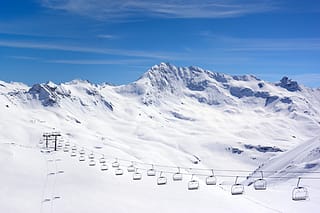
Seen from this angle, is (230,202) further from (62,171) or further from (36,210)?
(62,171)

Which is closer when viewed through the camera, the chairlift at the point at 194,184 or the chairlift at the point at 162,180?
the chairlift at the point at 194,184

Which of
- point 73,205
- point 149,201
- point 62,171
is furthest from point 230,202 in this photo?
point 62,171

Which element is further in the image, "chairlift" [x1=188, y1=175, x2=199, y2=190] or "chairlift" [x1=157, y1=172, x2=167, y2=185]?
"chairlift" [x1=157, y1=172, x2=167, y2=185]

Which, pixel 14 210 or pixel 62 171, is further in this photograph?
pixel 62 171

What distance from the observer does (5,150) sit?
4456 inches

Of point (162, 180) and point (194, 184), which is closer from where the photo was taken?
point (194, 184)

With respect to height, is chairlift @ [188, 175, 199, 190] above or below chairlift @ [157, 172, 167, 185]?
below

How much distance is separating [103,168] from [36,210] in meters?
32.5

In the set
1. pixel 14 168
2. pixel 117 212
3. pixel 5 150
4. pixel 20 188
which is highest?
pixel 5 150

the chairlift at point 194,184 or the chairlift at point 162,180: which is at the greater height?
the chairlift at point 162,180

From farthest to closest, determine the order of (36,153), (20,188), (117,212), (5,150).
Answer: (36,153)
(5,150)
(20,188)
(117,212)

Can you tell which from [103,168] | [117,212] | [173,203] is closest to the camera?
[117,212]

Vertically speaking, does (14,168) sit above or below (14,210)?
above

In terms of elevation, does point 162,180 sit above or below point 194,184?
above
